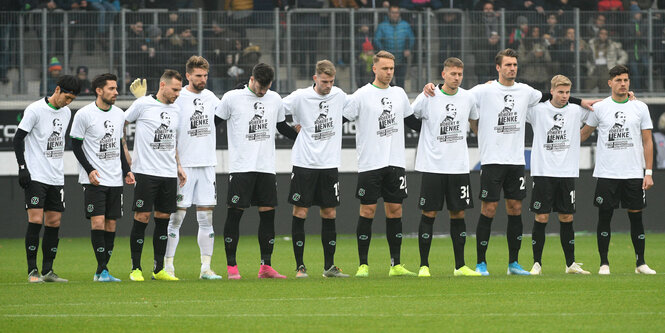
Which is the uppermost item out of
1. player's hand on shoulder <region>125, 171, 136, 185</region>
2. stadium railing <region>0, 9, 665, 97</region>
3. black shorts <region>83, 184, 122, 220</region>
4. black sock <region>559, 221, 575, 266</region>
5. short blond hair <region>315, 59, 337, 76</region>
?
stadium railing <region>0, 9, 665, 97</region>

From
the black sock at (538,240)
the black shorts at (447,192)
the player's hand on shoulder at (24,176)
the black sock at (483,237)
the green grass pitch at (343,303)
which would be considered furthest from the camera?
the black sock at (538,240)

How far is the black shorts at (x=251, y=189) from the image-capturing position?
11836 mm

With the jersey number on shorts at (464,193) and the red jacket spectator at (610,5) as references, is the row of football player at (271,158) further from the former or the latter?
the red jacket spectator at (610,5)

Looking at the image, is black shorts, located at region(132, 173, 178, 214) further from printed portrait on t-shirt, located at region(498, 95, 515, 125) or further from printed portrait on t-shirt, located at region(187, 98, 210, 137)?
printed portrait on t-shirt, located at region(498, 95, 515, 125)

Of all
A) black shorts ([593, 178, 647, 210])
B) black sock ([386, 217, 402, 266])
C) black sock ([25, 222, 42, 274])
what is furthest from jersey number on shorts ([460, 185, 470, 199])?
black sock ([25, 222, 42, 274])

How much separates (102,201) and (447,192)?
3844 millimetres

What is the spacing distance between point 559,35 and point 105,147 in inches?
475

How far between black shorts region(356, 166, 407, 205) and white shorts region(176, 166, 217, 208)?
5.44ft

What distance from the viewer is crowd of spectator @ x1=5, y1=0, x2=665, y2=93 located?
20.5 meters

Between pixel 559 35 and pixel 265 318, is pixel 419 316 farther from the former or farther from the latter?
pixel 559 35

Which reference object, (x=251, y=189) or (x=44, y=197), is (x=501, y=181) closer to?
(x=251, y=189)

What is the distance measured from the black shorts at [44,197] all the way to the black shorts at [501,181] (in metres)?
4.77

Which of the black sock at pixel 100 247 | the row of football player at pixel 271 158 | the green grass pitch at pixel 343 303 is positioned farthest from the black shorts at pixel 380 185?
the black sock at pixel 100 247

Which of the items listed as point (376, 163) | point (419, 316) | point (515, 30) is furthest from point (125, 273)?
point (515, 30)
